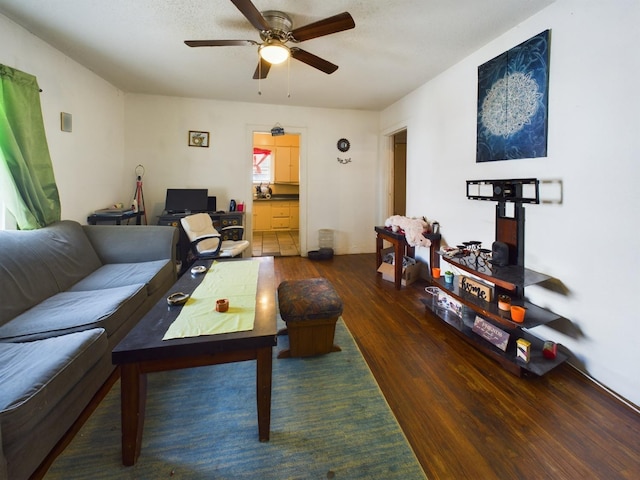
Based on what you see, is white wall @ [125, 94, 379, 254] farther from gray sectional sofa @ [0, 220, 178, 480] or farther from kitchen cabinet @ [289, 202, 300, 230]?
kitchen cabinet @ [289, 202, 300, 230]

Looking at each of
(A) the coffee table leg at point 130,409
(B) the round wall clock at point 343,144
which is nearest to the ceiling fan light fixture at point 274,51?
(A) the coffee table leg at point 130,409

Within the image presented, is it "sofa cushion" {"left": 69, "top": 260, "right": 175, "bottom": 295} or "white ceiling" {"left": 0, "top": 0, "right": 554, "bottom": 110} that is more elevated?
"white ceiling" {"left": 0, "top": 0, "right": 554, "bottom": 110}

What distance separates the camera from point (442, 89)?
337cm

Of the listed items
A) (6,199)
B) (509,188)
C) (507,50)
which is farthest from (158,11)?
(509,188)

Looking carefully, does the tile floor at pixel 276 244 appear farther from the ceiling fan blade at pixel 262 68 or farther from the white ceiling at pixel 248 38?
the ceiling fan blade at pixel 262 68

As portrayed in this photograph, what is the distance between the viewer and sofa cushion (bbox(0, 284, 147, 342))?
157 centimetres

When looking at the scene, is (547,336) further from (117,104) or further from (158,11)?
(117,104)

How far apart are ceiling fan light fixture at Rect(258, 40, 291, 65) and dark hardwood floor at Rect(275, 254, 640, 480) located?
2329mm

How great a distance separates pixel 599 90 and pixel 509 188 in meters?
0.75

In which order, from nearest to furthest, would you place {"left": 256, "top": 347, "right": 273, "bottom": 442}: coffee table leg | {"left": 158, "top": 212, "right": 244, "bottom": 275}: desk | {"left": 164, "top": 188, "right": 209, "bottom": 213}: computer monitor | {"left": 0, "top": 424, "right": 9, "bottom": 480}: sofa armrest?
{"left": 0, "top": 424, "right": 9, "bottom": 480}: sofa armrest, {"left": 256, "top": 347, "right": 273, "bottom": 442}: coffee table leg, {"left": 158, "top": 212, "right": 244, "bottom": 275}: desk, {"left": 164, "top": 188, "right": 209, "bottom": 213}: computer monitor

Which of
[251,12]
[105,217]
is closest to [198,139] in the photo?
[105,217]

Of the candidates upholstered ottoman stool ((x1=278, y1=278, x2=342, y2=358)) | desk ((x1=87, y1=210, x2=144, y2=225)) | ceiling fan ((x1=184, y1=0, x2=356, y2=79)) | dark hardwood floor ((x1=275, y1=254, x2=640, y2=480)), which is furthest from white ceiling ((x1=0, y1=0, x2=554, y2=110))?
dark hardwood floor ((x1=275, y1=254, x2=640, y2=480))

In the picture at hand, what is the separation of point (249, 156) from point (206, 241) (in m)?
1.72

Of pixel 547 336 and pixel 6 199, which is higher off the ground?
pixel 6 199
